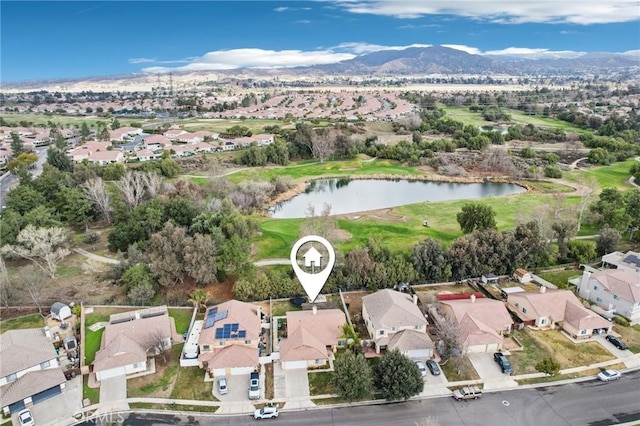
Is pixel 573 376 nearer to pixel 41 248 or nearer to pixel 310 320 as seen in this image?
pixel 310 320

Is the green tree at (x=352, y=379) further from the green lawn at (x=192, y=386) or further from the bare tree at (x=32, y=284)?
the bare tree at (x=32, y=284)

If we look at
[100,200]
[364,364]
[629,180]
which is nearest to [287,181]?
[100,200]

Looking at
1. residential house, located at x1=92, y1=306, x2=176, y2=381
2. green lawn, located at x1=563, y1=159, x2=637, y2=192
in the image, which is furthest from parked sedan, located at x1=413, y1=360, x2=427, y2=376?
green lawn, located at x1=563, y1=159, x2=637, y2=192

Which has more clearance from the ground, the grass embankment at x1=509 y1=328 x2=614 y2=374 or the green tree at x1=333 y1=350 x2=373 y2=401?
the green tree at x1=333 y1=350 x2=373 y2=401

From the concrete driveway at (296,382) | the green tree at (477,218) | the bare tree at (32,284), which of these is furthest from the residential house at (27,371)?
the green tree at (477,218)

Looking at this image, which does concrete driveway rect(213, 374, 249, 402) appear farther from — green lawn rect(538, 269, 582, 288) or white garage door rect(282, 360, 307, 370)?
green lawn rect(538, 269, 582, 288)

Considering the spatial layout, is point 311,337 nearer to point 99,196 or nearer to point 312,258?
point 312,258
